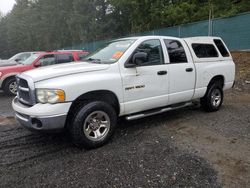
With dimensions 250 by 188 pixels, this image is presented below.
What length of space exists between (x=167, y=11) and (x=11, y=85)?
16.4m

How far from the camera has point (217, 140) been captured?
445 centimetres

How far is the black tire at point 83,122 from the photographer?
3.88 metres

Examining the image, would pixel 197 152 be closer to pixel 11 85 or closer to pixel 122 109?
pixel 122 109

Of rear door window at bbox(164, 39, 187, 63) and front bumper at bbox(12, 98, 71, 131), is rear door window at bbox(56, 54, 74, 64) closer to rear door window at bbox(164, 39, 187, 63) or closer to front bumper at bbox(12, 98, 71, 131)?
rear door window at bbox(164, 39, 187, 63)

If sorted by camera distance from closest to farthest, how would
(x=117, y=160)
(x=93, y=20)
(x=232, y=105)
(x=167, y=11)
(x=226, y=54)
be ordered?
(x=117, y=160), (x=226, y=54), (x=232, y=105), (x=167, y=11), (x=93, y=20)

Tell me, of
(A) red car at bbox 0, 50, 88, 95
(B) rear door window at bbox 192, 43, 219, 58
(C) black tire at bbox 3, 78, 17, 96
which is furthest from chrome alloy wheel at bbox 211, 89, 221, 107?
(C) black tire at bbox 3, 78, 17, 96

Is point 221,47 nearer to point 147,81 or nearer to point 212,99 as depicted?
point 212,99

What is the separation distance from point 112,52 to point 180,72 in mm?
1503

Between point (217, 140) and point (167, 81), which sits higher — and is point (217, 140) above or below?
below

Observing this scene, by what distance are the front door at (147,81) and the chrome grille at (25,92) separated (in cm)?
152

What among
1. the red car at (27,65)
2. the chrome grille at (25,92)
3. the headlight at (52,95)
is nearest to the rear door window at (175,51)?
the headlight at (52,95)

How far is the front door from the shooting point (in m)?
4.47

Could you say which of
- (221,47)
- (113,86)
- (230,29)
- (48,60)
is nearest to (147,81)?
(113,86)

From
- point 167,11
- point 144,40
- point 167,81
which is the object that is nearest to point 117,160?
point 167,81
